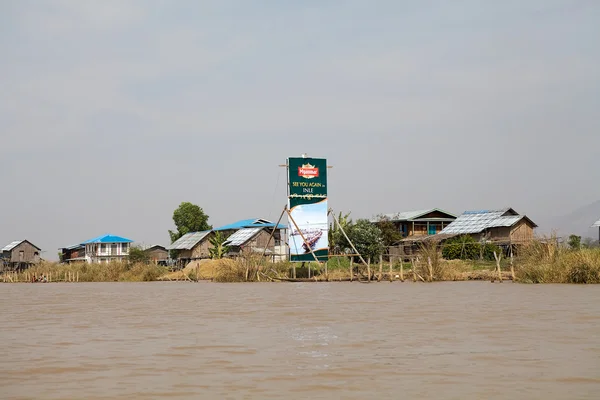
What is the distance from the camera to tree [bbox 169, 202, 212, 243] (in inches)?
2884

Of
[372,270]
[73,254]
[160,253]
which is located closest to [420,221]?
[372,270]

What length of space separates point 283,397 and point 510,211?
153ft

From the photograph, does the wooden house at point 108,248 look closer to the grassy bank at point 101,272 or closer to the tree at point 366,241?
the grassy bank at point 101,272

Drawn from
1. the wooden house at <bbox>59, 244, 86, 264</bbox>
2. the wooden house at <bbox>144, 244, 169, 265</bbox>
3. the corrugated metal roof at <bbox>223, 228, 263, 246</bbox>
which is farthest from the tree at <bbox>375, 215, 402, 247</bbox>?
the wooden house at <bbox>59, 244, 86, 264</bbox>

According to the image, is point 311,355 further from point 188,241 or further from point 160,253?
point 160,253

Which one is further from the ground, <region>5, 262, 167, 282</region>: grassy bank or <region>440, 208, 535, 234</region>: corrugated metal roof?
<region>440, 208, 535, 234</region>: corrugated metal roof

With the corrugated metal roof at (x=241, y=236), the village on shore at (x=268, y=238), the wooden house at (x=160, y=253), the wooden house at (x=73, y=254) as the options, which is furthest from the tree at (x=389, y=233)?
the wooden house at (x=73, y=254)

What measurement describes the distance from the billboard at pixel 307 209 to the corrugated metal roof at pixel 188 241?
3086 centimetres

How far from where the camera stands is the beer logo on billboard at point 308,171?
3578 centimetres

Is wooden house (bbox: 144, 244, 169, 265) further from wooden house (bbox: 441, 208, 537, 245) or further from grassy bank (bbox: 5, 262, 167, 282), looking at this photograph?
wooden house (bbox: 441, 208, 537, 245)

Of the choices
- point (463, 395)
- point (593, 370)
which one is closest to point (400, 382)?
point (463, 395)

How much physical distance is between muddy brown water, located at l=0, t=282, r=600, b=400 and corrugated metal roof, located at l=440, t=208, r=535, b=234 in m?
34.5

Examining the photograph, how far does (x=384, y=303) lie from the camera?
54.2ft

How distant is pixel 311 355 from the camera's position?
313 inches
